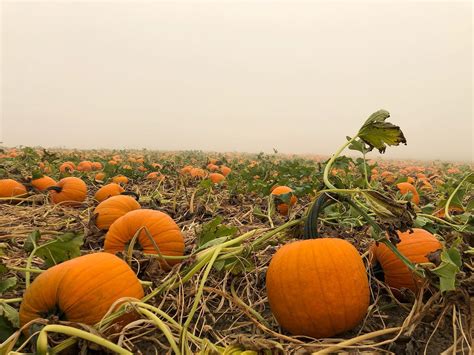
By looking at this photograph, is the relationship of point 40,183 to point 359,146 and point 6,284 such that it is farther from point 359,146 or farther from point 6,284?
point 359,146

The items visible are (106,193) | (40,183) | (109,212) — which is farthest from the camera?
(40,183)

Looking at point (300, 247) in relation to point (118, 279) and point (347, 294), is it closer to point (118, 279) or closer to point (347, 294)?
point (347, 294)

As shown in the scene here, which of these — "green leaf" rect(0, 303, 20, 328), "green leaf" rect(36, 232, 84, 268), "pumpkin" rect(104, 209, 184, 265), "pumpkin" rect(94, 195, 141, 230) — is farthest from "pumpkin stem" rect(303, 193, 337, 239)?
"pumpkin" rect(94, 195, 141, 230)

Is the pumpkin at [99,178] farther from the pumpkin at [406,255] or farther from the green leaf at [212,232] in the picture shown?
the pumpkin at [406,255]

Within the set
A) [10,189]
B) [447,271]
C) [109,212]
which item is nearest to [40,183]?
[10,189]

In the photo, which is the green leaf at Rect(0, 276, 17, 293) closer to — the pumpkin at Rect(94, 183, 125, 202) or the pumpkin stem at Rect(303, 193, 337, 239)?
the pumpkin stem at Rect(303, 193, 337, 239)

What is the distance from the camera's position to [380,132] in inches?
83.4

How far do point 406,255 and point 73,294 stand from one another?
1.71 metres

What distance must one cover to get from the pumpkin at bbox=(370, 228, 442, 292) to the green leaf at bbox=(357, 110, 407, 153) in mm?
503

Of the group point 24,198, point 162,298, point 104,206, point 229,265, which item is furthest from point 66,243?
point 24,198

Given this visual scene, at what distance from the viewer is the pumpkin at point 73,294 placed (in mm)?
1734

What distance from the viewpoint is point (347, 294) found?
1799mm

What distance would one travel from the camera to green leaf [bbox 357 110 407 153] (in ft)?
6.78

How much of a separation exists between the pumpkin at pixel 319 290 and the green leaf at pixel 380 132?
2.13 ft
